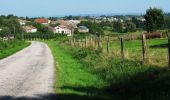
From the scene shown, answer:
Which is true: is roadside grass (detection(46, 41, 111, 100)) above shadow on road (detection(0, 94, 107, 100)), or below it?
below

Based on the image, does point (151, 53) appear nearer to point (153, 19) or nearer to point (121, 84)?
point (121, 84)

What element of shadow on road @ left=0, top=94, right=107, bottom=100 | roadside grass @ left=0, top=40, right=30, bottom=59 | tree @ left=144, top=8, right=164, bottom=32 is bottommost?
roadside grass @ left=0, top=40, right=30, bottom=59

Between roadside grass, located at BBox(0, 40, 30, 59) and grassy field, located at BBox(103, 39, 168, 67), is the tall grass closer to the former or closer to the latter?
grassy field, located at BBox(103, 39, 168, 67)

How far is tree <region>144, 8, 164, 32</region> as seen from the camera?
327ft

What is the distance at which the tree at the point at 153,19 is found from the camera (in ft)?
327

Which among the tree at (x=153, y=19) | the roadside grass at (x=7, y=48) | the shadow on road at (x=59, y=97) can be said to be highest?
the shadow on road at (x=59, y=97)

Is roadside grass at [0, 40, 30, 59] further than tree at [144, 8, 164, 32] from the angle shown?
No

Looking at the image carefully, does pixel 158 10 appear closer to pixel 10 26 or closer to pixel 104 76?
pixel 10 26

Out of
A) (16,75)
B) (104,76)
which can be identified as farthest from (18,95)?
(16,75)

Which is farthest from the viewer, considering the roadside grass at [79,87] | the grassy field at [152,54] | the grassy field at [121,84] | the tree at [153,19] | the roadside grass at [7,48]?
the tree at [153,19]

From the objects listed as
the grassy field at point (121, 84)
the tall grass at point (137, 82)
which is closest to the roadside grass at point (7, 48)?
the grassy field at point (121, 84)

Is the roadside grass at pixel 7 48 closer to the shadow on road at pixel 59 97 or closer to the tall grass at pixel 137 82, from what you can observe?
the tall grass at pixel 137 82

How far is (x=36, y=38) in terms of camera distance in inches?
6590

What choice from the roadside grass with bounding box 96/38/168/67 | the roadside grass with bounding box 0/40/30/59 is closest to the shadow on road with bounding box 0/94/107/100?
the roadside grass with bounding box 96/38/168/67
